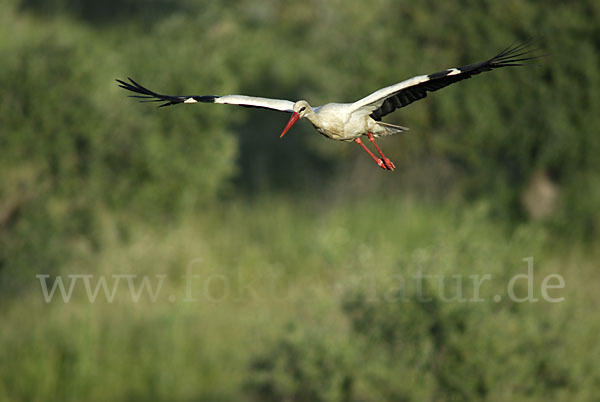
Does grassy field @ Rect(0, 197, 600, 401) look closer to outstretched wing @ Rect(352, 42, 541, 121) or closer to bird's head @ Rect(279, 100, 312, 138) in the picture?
outstretched wing @ Rect(352, 42, 541, 121)

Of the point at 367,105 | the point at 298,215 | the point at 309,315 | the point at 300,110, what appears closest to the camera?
the point at 367,105

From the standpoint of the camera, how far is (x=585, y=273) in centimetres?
1576

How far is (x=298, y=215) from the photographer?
17812 mm

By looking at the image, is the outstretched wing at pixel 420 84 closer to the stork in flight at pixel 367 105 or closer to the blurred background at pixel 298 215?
the stork in flight at pixel 367 105

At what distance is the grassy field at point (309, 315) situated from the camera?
33.8 feet

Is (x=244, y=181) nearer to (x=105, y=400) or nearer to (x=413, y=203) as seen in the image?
(x=413, y=203)

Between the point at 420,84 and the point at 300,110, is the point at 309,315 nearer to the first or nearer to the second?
the point at 300,110

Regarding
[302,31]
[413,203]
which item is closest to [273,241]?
[413,203]

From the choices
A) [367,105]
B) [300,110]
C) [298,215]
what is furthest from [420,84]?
[298,215]

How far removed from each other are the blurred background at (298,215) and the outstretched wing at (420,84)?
4048mm

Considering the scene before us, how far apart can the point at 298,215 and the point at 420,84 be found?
11.9m

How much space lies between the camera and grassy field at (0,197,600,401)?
1029 cm

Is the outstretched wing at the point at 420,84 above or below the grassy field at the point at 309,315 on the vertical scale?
above

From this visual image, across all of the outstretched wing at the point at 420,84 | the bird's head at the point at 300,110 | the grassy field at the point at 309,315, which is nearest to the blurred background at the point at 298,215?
the grassy field at the point at 309,315
